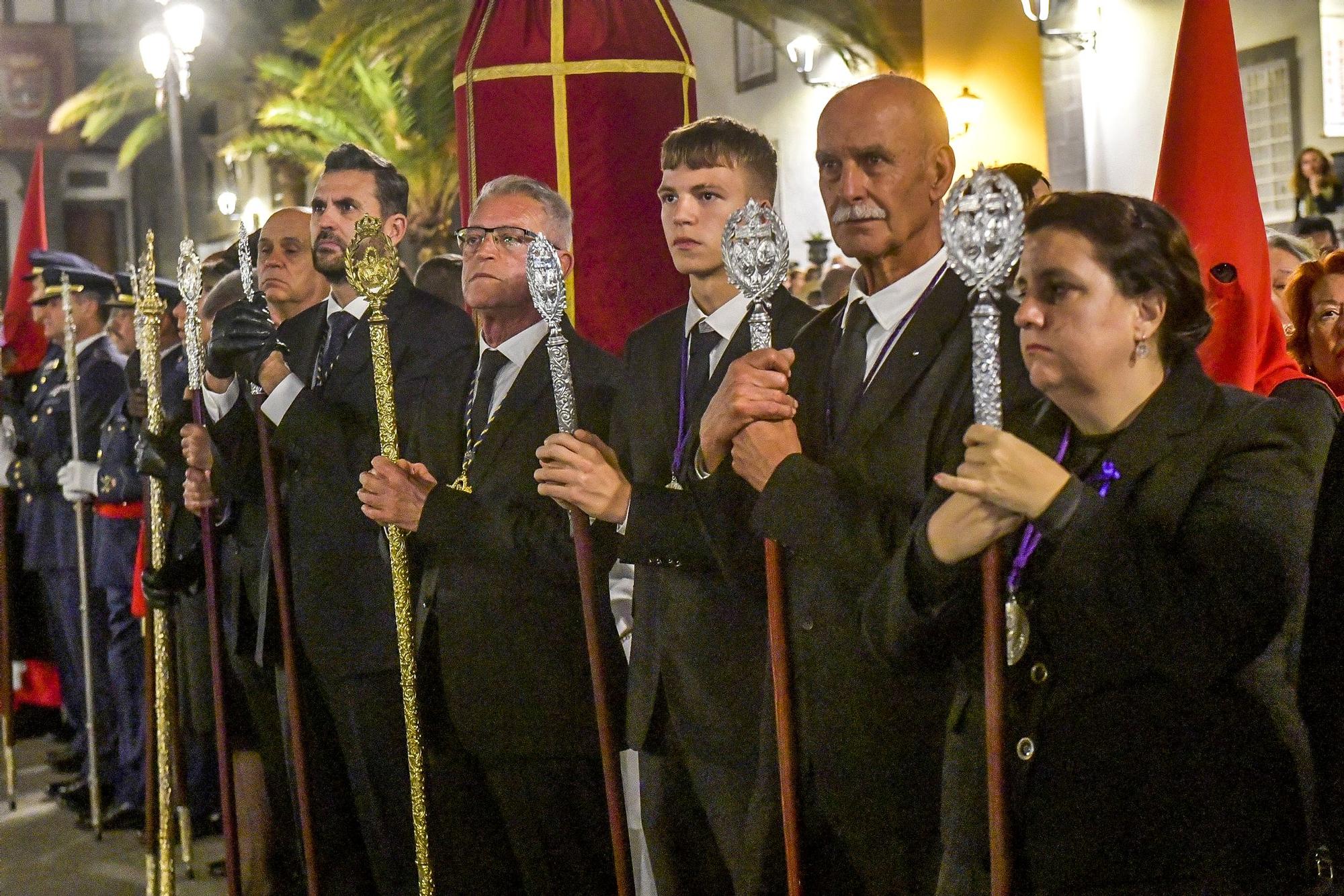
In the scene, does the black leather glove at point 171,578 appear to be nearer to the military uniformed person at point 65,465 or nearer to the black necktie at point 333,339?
the black necktie at point 333,339

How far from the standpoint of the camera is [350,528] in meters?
4.20

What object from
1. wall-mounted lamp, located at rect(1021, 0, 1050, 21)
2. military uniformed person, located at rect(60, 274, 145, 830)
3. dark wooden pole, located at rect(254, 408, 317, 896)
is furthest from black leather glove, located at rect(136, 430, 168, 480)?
wall-mounted lamp, located at rect(1021, 0, 1050, 21)

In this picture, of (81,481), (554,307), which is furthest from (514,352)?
(81,481)

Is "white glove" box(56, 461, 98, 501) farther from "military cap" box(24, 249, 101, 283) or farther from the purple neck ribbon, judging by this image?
the purple neck ribbon

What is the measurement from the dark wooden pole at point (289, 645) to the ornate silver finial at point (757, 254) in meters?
1.87

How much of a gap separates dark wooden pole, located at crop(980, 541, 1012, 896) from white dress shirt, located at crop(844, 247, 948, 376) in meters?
0.63

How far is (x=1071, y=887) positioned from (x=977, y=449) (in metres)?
0.63

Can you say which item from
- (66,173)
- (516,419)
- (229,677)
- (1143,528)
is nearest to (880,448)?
(1143,528)

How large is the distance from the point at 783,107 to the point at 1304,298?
12856mm

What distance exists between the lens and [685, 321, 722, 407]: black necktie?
322 centimetres

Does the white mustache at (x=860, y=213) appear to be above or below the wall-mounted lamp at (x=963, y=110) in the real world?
below

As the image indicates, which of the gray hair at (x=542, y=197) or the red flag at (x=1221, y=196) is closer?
the red flag at (x=1221, y=196)

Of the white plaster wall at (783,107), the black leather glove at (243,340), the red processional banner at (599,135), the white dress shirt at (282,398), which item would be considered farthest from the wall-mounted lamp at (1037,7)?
the black leather glove at (243,340)

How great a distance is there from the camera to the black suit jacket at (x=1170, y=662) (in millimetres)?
2141
